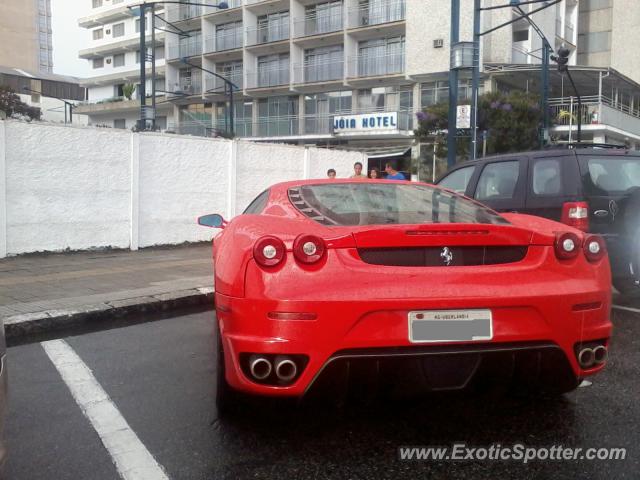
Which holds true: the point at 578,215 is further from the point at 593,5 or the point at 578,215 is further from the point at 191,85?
the point at 593,5

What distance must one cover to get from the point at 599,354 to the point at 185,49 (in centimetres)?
4483

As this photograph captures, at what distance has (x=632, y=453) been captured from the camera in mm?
2711

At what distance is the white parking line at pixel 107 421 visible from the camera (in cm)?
262

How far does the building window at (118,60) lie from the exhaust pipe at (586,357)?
5987 centimetres

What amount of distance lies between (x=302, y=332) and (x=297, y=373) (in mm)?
193

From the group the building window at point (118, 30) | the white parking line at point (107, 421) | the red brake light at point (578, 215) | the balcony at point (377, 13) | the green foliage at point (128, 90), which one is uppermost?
the building window at point (118, 30)

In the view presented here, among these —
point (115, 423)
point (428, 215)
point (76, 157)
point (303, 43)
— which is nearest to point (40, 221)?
point (76, 157)

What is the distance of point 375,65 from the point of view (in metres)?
33.9

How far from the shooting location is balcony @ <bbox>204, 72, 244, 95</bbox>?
132 feet

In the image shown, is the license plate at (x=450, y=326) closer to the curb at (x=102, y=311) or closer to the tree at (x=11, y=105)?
the curb at (x=102, y=311)

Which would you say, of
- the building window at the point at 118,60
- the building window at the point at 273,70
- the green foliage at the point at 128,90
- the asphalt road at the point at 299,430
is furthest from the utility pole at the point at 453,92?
the building window at the point at 118,60

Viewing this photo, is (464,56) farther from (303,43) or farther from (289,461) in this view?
(303,43)

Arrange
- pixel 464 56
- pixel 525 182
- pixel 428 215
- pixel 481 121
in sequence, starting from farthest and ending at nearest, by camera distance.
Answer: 1. pixel 481 121
2. pixel 464 56
3. pixel 525 182
4. pixel 428 215

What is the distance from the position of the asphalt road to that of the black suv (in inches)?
75.4
